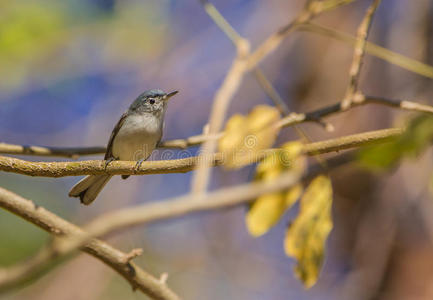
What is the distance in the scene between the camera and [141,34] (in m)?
5.80

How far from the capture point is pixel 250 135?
2273 mm

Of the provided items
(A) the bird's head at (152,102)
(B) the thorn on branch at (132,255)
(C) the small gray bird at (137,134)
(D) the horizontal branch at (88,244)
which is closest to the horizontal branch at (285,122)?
(B) the thorn on branch at (132,255)

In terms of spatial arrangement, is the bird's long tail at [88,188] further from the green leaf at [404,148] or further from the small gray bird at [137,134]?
the green leaf at [404,148]

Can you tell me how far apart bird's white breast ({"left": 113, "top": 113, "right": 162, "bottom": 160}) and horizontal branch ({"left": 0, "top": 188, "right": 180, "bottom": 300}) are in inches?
86.9

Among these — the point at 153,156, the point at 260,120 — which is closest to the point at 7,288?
the point at 260,120

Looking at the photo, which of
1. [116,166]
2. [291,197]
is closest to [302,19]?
[291,197]

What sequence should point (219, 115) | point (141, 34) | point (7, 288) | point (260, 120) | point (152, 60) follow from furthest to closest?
point (152, 60), point (141, 34), point (260, 120), point (219, 115), point (7, 288)

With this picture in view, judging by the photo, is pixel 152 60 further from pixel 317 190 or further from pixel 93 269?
pixel 317 190

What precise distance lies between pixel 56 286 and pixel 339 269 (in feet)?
11.5

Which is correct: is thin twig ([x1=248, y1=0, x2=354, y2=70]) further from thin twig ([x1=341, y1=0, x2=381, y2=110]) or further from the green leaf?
the green leaf

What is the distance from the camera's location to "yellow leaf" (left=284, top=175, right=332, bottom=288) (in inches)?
75.8

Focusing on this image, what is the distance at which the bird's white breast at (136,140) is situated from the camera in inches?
194

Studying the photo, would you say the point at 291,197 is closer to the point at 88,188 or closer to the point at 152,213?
the point at 152,213

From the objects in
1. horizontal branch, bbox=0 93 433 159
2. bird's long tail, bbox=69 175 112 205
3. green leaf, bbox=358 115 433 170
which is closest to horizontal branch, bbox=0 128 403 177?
horizontal branch, bbox=0 93 433 159
